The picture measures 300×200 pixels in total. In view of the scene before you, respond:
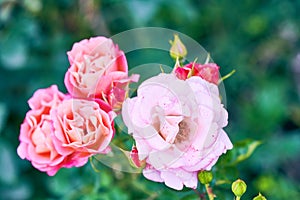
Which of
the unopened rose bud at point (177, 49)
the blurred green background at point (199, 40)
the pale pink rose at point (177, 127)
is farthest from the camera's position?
the blurred green background at point (199, 40)

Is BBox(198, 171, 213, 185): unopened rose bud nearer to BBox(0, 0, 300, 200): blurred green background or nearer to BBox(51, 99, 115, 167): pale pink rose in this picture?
BBox(51, 99, 115, 167): pale pink rose

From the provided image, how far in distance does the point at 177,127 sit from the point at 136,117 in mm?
61

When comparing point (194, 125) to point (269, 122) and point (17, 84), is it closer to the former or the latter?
point (269, 122)

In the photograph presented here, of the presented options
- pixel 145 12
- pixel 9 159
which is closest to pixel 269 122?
pixel 145 12

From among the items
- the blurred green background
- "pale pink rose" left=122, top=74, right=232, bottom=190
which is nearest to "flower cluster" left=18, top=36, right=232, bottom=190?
"pale pink rose" left=122, top=74, right=232, bottom=190

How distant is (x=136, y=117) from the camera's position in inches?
32.7

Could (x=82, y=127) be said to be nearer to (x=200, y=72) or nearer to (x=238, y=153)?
(x=200, y=72)

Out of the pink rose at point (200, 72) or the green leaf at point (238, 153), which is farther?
the green leaf at point (238, 153)

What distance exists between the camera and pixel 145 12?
1.65 meters

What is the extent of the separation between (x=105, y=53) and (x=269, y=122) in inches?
36.7

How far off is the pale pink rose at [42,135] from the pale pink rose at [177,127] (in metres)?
0.15

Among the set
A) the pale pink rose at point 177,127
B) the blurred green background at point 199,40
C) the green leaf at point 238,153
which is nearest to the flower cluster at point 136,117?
the pale pink rose at point 177,127

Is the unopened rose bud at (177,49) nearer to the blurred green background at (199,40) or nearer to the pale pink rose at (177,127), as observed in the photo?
the pale pink rose at (177,127)

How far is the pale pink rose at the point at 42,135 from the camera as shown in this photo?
2.99 feet
